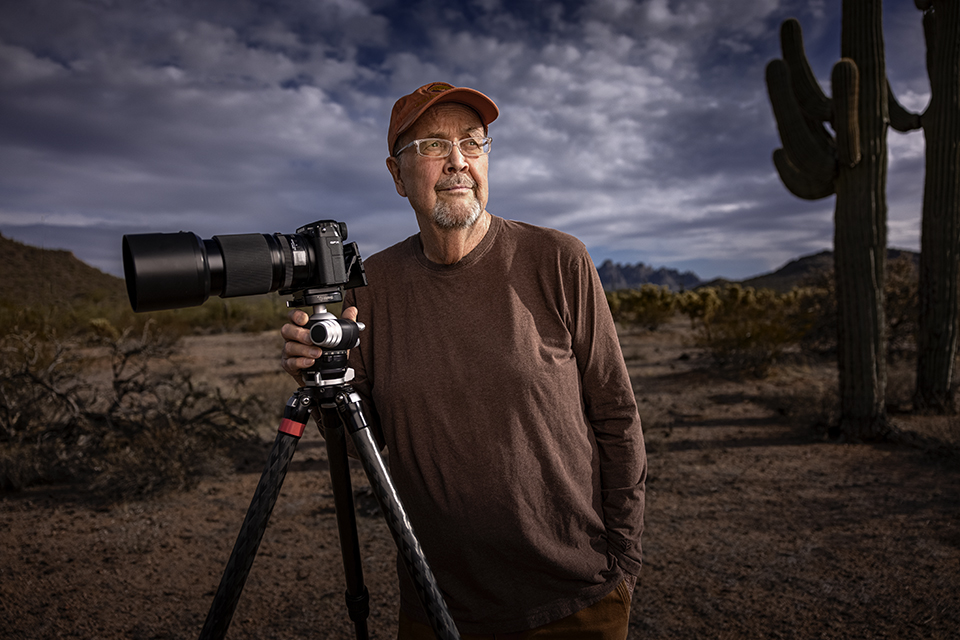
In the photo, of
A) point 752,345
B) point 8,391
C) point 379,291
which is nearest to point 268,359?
point 8,391

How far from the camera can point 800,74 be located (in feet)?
20.9

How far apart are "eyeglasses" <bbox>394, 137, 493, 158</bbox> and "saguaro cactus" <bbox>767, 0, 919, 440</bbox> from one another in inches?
215

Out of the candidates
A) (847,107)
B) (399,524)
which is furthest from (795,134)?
(399,524)

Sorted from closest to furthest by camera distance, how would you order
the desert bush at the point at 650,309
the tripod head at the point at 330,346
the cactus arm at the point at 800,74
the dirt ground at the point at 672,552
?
the tripod head at the point at 330,346, the dirt ground at the point at 672,552, the cactus arm at the point at 800,74, the desert bush at the point at 650,309

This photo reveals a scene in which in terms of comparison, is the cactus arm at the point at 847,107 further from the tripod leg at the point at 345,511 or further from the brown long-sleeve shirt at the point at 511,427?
the tripod leg at the point at 345,511

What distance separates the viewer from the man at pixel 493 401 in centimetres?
143

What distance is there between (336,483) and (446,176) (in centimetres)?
91

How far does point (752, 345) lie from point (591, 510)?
9.12 meters

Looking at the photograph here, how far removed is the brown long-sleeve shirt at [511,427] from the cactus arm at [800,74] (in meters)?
6.09

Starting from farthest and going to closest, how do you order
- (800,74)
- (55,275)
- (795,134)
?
1. (55,275)
2. (800,74)
3. (795,134)

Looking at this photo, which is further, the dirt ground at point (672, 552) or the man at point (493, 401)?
the dirt ground at point (672, 552)

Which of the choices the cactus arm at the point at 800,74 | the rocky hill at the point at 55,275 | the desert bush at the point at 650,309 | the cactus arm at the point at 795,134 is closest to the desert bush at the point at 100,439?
the cactus arm at the point at 795,134

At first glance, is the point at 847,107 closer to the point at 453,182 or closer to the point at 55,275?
the point at 453,182

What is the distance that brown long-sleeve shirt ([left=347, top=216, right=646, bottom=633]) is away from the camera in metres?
1.43
